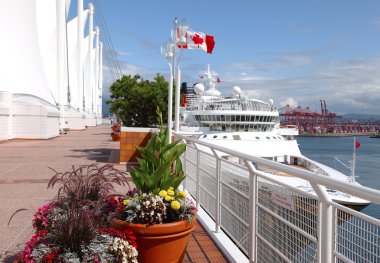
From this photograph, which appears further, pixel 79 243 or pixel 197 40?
pixel 197 40

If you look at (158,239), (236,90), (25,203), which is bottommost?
(25,203)

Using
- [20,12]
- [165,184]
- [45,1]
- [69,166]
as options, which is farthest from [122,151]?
[45,1]

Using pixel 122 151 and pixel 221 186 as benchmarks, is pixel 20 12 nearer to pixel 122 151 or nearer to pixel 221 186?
pixel 122 151

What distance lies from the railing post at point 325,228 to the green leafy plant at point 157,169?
1787mm

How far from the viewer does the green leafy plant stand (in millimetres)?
3738

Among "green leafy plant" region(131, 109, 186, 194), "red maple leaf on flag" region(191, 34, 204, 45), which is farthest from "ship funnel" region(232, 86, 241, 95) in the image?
"green leafy plant" region(131, 109, 186, 194)

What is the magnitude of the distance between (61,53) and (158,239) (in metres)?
43.5

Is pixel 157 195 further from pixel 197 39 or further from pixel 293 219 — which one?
pixel 197 39

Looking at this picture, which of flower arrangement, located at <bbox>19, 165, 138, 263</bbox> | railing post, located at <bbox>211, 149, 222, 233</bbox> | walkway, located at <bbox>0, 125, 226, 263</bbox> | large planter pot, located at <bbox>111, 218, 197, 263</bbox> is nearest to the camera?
flower arrangement, located at <bbox>19, 165, 138, 263</bbox>

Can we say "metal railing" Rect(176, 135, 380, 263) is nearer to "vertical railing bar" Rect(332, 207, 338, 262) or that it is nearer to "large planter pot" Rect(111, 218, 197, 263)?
"vertical railing bar" Rect(332, 207, 338, 262)

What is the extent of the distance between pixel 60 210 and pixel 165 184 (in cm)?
106

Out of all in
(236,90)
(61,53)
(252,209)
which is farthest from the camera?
(61,53)

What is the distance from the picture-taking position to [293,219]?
2.95 metres

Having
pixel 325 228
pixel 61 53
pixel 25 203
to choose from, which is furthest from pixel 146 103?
pixel 61 53
